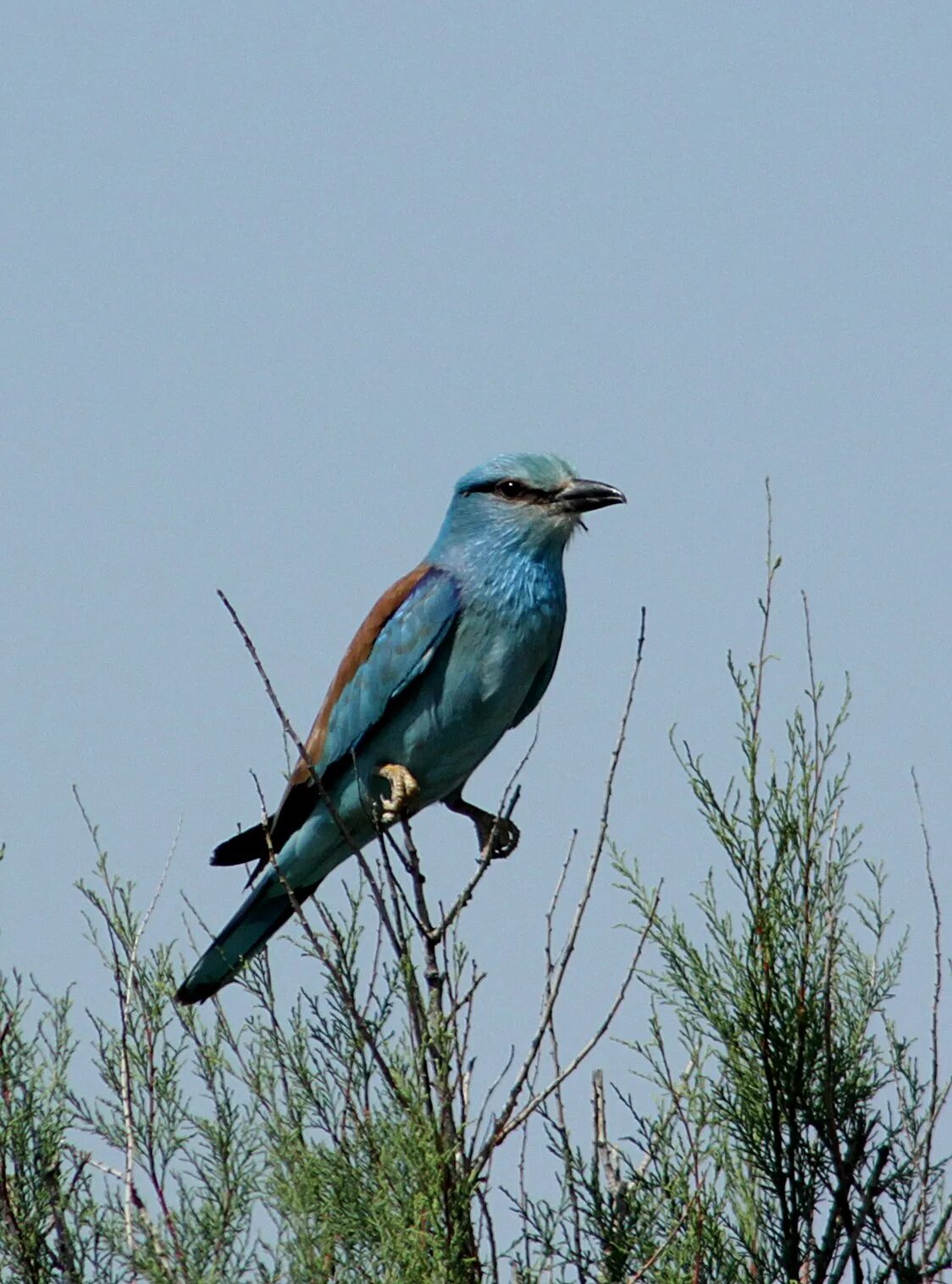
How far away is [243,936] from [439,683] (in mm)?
1016

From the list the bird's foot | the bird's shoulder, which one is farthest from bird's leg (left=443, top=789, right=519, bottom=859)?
the bird's shoulder

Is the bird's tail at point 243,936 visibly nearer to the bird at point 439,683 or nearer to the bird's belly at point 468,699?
the bird at point 439,683

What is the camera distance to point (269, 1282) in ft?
12.5

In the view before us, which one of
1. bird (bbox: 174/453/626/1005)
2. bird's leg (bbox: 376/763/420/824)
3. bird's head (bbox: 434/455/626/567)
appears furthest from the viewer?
bird's head (bbox: 434/455/626/567)

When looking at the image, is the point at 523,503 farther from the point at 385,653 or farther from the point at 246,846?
the point at 246,846

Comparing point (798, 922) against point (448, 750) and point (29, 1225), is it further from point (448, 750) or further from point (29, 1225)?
point (29, 1225)

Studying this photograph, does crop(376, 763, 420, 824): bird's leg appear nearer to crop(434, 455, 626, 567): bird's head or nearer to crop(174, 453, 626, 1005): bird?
crop(174, 453, 626, 1005): bird

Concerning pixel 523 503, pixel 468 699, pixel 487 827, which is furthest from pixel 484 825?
pixel 523 503

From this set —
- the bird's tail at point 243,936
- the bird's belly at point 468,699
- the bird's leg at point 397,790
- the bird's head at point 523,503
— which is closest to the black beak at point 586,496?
the bird's head at point 523,503

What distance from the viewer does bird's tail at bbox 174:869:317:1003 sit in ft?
17.7

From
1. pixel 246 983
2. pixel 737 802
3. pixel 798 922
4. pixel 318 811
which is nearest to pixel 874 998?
pixel 798 922

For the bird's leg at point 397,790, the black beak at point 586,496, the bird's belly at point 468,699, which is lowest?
the bird's leg at point 397,790

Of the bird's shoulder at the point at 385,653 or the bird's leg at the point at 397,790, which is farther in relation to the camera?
the bird's shoulder at the point at 385,653

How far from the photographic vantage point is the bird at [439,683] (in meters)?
5.33
